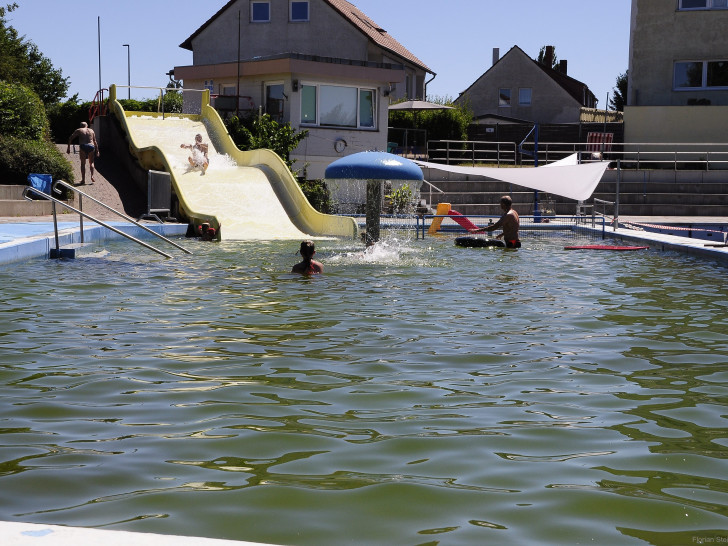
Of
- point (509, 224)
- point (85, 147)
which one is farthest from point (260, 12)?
point (509, 224)

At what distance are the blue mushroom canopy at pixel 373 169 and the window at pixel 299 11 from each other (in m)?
27.1

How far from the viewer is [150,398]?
623 cm

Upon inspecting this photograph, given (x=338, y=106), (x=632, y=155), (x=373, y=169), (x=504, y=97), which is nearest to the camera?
(x=373, y=169)

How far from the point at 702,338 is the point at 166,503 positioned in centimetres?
648

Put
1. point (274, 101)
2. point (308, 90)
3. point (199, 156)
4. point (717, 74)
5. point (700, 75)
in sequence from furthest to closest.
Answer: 1. point (700, 75)
2. point (717, 74)
3. point (274, 101)
4. point (308, 90)
5. point (199, 156)

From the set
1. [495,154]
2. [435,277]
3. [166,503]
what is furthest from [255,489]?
[495,154]

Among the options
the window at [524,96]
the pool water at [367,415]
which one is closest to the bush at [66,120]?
the window at [524,96]

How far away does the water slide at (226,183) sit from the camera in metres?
24.1

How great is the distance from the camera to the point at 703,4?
1554 inches

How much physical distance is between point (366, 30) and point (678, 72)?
49.5 ft

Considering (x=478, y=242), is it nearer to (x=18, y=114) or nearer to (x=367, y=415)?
(x=367, y=415)

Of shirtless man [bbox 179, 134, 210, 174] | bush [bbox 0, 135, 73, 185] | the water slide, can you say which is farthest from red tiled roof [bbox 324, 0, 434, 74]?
bush [bbox 0, 135, 73, 185]

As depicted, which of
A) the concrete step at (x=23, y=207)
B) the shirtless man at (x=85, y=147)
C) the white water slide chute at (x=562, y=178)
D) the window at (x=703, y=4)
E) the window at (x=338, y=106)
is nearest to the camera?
the white water slide chute at (x=562, y=178)

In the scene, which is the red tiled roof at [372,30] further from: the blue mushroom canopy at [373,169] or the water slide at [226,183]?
the blue mushroom canopy at [373,169]
